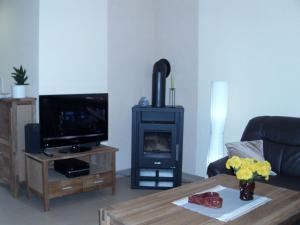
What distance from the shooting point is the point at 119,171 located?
4.67 metres

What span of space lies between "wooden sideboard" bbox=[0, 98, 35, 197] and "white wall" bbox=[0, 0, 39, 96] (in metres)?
0.23

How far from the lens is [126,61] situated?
15.0 feet

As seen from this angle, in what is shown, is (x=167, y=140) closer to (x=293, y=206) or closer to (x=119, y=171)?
(x=119, y=171)

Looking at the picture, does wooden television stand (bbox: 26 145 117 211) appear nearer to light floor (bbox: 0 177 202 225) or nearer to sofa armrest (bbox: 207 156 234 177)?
light floor (bbox: 0 177 202 225)

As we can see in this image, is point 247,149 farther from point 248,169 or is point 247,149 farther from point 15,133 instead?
point 15,133

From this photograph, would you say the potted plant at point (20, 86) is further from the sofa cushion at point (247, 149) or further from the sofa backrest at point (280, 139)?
the sofa backrest at point (280, 139)

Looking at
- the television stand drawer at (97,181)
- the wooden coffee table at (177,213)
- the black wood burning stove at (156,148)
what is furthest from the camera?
the black wood burning stove at (156,148)

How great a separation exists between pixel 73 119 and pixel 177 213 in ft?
6.46

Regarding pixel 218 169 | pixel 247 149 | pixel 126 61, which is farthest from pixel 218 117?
pixel 126 61

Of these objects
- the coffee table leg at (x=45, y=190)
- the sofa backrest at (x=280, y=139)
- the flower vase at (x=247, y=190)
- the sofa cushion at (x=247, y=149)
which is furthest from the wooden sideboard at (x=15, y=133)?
the flower vase at (x=247, y=190)

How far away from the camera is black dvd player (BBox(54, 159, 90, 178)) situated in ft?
11.9

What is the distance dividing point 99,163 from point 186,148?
1.15m

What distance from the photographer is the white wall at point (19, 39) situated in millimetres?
3885

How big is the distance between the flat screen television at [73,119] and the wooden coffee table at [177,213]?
1.59m
